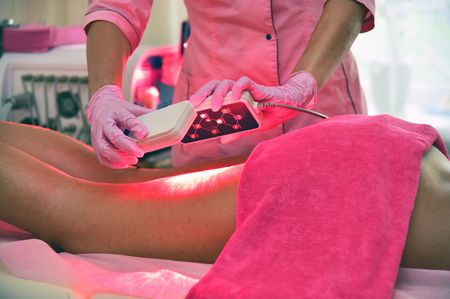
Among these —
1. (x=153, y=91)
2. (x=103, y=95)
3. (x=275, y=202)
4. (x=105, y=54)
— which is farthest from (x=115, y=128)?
(x=153, y=91)

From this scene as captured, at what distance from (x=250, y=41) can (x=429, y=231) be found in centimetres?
68

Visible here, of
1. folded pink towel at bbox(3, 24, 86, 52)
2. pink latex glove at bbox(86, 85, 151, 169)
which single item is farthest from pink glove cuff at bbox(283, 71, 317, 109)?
folded pink towel at bbox(3, 24, 86, 52)

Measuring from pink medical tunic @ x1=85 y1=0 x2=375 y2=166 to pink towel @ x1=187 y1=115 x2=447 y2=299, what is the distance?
14.1 inches

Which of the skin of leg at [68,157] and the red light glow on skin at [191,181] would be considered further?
the skin of leg at [68,157]

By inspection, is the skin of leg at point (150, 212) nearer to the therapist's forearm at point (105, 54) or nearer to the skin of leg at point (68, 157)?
the skin of leg at point (68, 157)

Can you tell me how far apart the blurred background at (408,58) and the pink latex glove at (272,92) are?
1392mm

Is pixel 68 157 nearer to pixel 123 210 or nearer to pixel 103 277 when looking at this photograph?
pixel 123 210

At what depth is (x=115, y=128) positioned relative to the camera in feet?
3.41

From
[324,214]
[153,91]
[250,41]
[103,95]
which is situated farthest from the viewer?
[153,91]

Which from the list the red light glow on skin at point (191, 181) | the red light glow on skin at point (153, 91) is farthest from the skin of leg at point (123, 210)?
the red light glow on skin at point (153, 91)

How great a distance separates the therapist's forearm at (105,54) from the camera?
123 centimetres

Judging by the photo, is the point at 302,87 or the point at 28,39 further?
the point at 28,39

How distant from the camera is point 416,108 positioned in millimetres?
2584

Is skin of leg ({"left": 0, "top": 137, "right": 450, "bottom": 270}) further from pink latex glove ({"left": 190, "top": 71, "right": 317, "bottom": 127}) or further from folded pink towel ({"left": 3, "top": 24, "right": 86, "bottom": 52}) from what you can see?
folded pink towel ({"left": 3, "top": 24, "right": 86, "bottom": 52})
